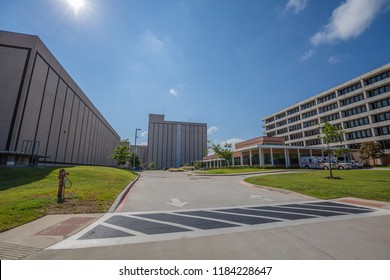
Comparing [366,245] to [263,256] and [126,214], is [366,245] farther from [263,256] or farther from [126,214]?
[126,214]

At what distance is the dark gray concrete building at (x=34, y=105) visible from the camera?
2511 centimetres

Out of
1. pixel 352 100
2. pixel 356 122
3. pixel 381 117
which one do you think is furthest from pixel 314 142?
pixel 381 117

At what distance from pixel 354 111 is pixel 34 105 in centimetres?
7379

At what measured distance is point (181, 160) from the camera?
126 meters

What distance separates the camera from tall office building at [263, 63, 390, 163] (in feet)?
153

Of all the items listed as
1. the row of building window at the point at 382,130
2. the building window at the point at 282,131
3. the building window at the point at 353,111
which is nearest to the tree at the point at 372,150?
the row of building window at the point at 382,130

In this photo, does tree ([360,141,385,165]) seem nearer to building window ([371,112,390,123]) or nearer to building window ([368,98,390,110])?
building window ([371,112,390,123])

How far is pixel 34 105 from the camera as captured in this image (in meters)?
28.3

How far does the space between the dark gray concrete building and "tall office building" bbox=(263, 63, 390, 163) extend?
53.4 meters

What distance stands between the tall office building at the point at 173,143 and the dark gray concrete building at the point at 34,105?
81.6 meters

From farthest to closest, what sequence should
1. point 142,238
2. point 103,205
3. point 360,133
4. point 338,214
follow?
point 360,133 → point 103,205 → point 338,214 → point 142,238

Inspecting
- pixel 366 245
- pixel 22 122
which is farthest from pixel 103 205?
pixel 22 122

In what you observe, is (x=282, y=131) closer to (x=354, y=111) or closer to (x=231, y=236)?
(x=354, y=111)

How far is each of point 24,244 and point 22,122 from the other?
3005 cm
